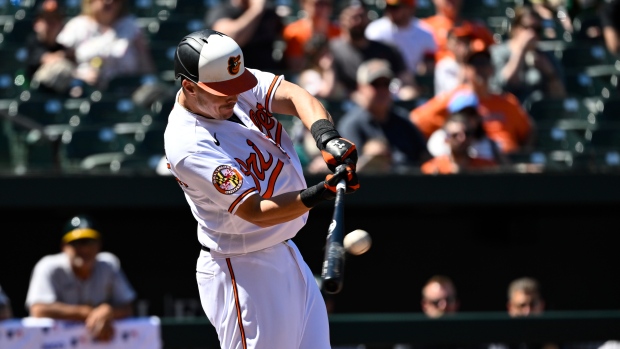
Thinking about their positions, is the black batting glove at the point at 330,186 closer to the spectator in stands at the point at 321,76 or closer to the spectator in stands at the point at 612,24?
the spectator in stands at the point at 321,76

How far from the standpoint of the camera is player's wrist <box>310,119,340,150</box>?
414cm

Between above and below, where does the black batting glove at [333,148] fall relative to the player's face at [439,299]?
above

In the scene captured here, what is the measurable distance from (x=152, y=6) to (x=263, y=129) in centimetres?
658

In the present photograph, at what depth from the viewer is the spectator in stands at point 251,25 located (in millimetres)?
9195

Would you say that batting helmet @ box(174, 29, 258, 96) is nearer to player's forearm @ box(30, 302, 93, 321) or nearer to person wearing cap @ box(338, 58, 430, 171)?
player's forearm @ box(30, 302, 93, 321)

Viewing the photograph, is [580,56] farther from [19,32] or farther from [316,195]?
[316,195]

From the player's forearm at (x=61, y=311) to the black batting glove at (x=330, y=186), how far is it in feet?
11.6

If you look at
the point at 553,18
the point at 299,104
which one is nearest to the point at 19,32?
the point at 553,18

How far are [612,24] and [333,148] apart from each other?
21.7 feet

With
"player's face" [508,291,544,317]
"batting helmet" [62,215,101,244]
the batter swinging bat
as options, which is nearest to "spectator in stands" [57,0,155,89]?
"batting helmet" [62,215,101,244]

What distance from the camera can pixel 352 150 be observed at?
4043 millimetres

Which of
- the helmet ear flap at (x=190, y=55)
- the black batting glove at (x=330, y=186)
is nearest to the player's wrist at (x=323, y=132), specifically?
the black batting glove at (x=330, y=186)

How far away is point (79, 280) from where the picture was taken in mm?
7453

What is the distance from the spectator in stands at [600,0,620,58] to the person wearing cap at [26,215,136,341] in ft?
16.2
